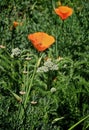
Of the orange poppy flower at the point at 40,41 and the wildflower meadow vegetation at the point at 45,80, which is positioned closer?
the wildflower meadow vegetation at the point at 45,80

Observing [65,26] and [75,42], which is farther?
[65,26]

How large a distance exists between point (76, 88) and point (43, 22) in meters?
1.39

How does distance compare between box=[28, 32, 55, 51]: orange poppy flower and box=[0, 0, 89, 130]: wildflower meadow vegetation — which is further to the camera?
box=[28, 32, 55, 51]: orange poppy flower

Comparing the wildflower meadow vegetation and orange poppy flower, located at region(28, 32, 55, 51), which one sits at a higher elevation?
orange poppy flower, located at region(28, 32, 55, 51)

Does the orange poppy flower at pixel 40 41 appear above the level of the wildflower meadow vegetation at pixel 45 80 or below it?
above

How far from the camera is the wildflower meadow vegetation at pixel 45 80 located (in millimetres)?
2369

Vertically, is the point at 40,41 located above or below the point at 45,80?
above

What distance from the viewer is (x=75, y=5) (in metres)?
4.67

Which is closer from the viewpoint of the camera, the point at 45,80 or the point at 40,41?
the point at 40,41

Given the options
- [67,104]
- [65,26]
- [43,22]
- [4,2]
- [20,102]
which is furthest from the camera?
[4,2]

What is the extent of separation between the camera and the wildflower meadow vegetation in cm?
237

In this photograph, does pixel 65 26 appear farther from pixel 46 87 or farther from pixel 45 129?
pixel 45 129

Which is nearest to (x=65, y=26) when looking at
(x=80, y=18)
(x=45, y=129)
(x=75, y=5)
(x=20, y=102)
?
(x=80, y=18)

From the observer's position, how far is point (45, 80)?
2.95 m
